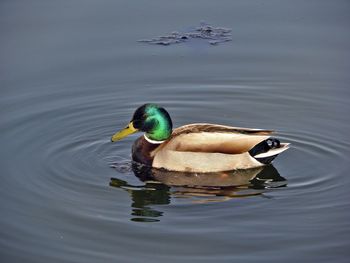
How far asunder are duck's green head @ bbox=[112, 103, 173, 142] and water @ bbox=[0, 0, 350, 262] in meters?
0.38

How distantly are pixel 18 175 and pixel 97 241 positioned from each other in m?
2.00

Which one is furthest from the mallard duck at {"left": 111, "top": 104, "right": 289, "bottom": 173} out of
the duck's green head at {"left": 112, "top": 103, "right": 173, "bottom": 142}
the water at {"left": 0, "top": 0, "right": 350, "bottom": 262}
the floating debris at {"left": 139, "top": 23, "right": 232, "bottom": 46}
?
the floating debris at {"left": 139, "top": 23, "right": 232, "bottom": 46}

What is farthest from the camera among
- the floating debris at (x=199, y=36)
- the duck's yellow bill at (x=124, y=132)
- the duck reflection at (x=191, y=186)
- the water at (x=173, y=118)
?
the floating debris at (x=199, y=36)

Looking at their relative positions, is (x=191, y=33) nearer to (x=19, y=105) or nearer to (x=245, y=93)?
(x=245, y=93)

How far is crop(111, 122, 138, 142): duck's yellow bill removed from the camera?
38.1 feet

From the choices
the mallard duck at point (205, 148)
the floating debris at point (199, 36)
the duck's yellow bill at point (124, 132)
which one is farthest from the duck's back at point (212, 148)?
the floating debris at point (199, 36)

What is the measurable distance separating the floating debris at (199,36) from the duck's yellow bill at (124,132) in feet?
10.4

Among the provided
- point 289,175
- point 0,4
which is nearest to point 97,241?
point 289,175

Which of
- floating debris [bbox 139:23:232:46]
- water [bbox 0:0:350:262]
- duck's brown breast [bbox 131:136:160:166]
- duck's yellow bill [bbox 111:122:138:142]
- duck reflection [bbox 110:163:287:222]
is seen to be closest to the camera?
water [bbox 0:0:350:262]

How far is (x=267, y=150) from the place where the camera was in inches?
Result: 449

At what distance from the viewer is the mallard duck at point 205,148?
37.3 feet

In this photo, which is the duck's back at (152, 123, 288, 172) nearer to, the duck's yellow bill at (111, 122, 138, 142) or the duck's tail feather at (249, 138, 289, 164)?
the duck's tail feather at (249, 138, 289, 164)

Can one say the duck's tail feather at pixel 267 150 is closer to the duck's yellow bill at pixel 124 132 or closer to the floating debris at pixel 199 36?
the duck's yellow bill at pixel 124 132

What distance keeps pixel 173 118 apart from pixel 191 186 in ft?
6.19
